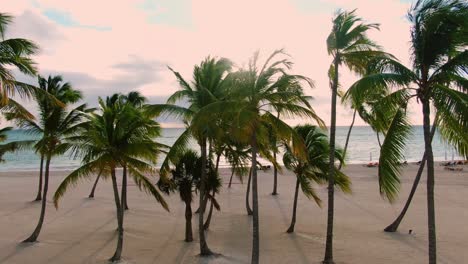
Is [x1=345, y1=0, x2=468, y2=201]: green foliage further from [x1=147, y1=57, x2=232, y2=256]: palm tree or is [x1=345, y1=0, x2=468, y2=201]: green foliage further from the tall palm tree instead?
[x1=147, y1=57, x2=232, y2=256]: palm tree

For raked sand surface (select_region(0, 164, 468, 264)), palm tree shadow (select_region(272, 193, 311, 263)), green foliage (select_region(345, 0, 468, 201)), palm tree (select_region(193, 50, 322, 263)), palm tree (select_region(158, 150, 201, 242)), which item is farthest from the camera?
palm tree (select_region(158, 150, 201, 242))

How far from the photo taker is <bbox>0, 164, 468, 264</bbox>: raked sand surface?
1416cm

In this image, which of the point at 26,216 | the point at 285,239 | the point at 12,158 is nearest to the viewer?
the point at 285,239

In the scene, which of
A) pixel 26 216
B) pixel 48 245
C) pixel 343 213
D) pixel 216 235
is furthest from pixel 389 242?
pixel 26 216

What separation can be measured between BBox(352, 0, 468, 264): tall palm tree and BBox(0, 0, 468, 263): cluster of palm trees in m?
0.02

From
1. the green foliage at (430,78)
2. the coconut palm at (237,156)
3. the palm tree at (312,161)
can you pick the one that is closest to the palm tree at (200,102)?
the coconut palm at (237,156)

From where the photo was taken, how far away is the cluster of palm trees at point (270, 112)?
9.23 meters

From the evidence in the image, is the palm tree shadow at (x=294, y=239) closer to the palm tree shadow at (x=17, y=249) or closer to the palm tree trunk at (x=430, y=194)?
the palm tree trunk at (x=430, y=194)

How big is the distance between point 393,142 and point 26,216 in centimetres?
1881

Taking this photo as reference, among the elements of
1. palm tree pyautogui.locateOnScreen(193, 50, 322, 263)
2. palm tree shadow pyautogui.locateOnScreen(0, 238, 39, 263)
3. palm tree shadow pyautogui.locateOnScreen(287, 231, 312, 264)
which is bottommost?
palm tree shadow pyautogui.locateOnScreen(0, 238, 39, 263)

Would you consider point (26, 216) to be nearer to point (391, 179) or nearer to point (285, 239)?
point (285, 239)

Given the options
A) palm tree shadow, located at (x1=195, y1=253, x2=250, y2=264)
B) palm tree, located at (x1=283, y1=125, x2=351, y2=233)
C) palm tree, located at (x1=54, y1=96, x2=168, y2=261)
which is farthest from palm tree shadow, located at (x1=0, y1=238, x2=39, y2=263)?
palm tree, located at (x1=283, y1=125, x2=351, y2=233)

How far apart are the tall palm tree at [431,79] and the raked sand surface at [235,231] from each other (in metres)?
5.19

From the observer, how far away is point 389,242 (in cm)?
1586
